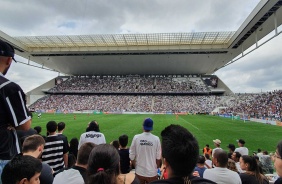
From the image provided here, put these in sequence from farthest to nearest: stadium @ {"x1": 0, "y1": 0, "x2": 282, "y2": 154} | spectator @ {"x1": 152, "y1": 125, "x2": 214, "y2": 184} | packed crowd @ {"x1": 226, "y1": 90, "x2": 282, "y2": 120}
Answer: stadium @ {"x1": 0, "y1": 0, "x2": 282, "y2": 154}
packed crowd @ {"x1": 226, "y1": 90, "x2": 282, "y2": 120}
spectator @ {"x1": 152, "y1": 125, "x2": 214, "y2": 184}

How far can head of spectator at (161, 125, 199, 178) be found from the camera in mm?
1801

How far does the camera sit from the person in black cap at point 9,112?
2.34m

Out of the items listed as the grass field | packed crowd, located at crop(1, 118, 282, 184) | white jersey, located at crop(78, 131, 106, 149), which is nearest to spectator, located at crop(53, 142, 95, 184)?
packed crowd, located at crop(1, 118, 282, 184)

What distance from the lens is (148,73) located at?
7219cm

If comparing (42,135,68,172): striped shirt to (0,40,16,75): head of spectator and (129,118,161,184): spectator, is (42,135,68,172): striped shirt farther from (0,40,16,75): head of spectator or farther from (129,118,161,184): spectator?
(0,40,16,75): head of spectator

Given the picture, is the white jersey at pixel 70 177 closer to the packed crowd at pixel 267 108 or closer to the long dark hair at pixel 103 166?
the long dark hair at pixel 103 166

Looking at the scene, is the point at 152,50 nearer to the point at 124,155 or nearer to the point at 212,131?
the point at 212,131

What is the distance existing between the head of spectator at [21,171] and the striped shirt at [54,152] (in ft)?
8.74

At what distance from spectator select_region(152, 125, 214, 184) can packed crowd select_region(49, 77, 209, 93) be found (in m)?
66.0

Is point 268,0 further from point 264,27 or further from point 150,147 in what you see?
point 150,147

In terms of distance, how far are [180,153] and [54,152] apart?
12.9ft

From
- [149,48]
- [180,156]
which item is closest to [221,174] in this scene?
[180,156]

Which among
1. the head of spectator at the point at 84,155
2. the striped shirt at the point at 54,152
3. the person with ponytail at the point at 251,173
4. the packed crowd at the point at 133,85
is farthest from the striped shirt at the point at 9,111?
the packed crowd at the point at 133,85

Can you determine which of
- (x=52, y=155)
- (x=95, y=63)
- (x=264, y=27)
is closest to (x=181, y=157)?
(x=52, y=155)
